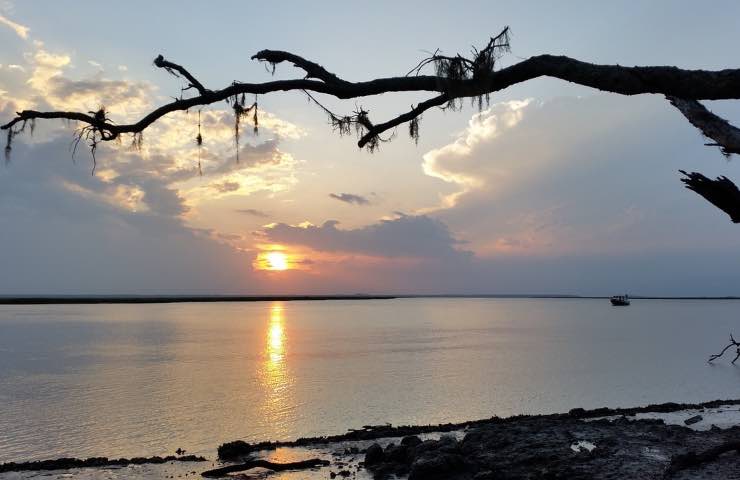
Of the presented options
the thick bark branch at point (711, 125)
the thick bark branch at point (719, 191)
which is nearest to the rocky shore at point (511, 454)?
the thick bark branch at point (719, 191)

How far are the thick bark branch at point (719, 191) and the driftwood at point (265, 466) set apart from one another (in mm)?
14803

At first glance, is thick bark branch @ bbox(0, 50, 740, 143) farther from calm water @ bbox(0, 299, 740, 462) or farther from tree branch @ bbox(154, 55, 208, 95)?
calm water @ bbox(0, 299, 740, 462)

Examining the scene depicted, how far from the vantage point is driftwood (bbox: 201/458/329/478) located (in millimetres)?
16781

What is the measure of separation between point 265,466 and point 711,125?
15916 millimetres

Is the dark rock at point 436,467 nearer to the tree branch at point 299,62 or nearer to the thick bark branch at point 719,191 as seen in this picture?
the thick bark branch at point 719,191

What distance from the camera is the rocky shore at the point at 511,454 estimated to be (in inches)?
559

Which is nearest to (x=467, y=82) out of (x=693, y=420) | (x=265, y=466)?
(x=265, y=466)

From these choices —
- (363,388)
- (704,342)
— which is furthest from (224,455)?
(704,342)

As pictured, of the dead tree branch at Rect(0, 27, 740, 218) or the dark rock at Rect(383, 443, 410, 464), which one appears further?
the dark rock at Rect(383, 443, 410, 464)

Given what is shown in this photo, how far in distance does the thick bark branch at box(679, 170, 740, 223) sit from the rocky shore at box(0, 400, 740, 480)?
32.8ft

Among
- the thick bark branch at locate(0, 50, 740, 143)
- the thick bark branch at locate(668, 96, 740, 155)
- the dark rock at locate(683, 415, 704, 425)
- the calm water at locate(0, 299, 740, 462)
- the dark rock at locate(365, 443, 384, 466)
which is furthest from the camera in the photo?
the calm water at locate(0, 299, 740, 462)

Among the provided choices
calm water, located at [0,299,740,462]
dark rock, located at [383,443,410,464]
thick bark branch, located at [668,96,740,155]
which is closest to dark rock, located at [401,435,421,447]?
dark rock, located at [383,443,410,464]

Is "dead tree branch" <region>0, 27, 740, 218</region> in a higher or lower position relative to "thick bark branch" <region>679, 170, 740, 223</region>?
higher

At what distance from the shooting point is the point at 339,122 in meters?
6.31
